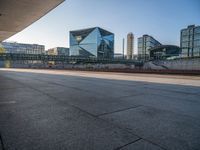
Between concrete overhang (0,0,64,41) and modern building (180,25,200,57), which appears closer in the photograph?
concrete overhang (0,0,64,41)

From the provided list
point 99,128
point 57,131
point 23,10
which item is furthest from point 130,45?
point 57,131

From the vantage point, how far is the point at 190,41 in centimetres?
8975

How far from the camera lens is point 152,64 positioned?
6291cm

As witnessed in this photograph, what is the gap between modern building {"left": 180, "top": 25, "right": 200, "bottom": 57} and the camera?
86312mm

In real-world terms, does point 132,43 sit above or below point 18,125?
above

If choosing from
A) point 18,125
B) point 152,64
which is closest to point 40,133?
point 18,125

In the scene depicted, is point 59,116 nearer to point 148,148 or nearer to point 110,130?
point 110,130

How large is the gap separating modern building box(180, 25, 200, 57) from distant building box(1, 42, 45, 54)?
145 metres

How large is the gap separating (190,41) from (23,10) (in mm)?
98526

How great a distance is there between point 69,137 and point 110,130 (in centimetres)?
79

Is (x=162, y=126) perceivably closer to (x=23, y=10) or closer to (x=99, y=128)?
(x=99, y=128)

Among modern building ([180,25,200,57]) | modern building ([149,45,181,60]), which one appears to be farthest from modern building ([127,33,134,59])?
modern building ([149,45,181,60])

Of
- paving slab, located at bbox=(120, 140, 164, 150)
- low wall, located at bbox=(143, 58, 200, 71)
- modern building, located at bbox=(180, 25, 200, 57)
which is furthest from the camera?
modern building, located at bbox=(180, 25, 200, 57)

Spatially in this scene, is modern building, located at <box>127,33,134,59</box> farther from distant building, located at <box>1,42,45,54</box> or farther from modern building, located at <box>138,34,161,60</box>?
distant building, located at <box>1,42,45,54</box>
